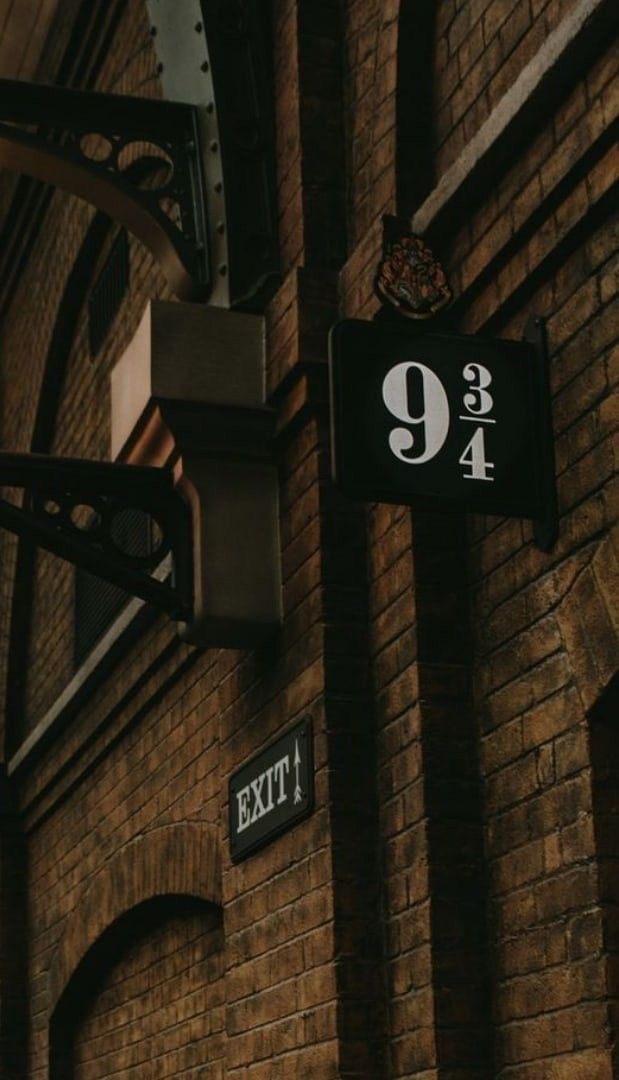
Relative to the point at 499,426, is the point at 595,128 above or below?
above

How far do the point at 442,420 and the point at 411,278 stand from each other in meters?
0.47

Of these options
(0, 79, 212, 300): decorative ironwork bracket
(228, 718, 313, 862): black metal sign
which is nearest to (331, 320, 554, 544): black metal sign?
(228, 718, 313, 862): black metal sign

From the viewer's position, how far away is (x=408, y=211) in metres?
5.15

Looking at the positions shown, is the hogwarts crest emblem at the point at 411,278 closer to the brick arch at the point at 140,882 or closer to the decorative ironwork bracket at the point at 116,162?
the decorative ironwork bracket at the point at 116,162

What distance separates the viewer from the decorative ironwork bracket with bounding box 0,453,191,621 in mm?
5496

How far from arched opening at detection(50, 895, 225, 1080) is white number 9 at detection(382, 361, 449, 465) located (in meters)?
2.50

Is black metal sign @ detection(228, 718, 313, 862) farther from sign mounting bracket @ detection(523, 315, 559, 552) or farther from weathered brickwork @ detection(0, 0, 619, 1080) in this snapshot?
sign mounting bracket @ detection(523, 315, 559, 552)

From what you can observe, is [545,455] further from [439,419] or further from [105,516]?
[105,516]

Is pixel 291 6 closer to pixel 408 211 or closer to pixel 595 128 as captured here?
pixel 408 211

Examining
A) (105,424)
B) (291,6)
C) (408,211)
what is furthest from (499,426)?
(105,424)

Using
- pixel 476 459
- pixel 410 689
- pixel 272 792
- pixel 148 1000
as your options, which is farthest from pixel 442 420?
pixel 148 1000

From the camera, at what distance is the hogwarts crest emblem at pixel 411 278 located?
14.8ft

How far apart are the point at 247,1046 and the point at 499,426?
211 centimetres

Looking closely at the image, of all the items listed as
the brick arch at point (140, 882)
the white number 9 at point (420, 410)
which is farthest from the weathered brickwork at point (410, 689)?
the white number 9 at point (420, 410)
